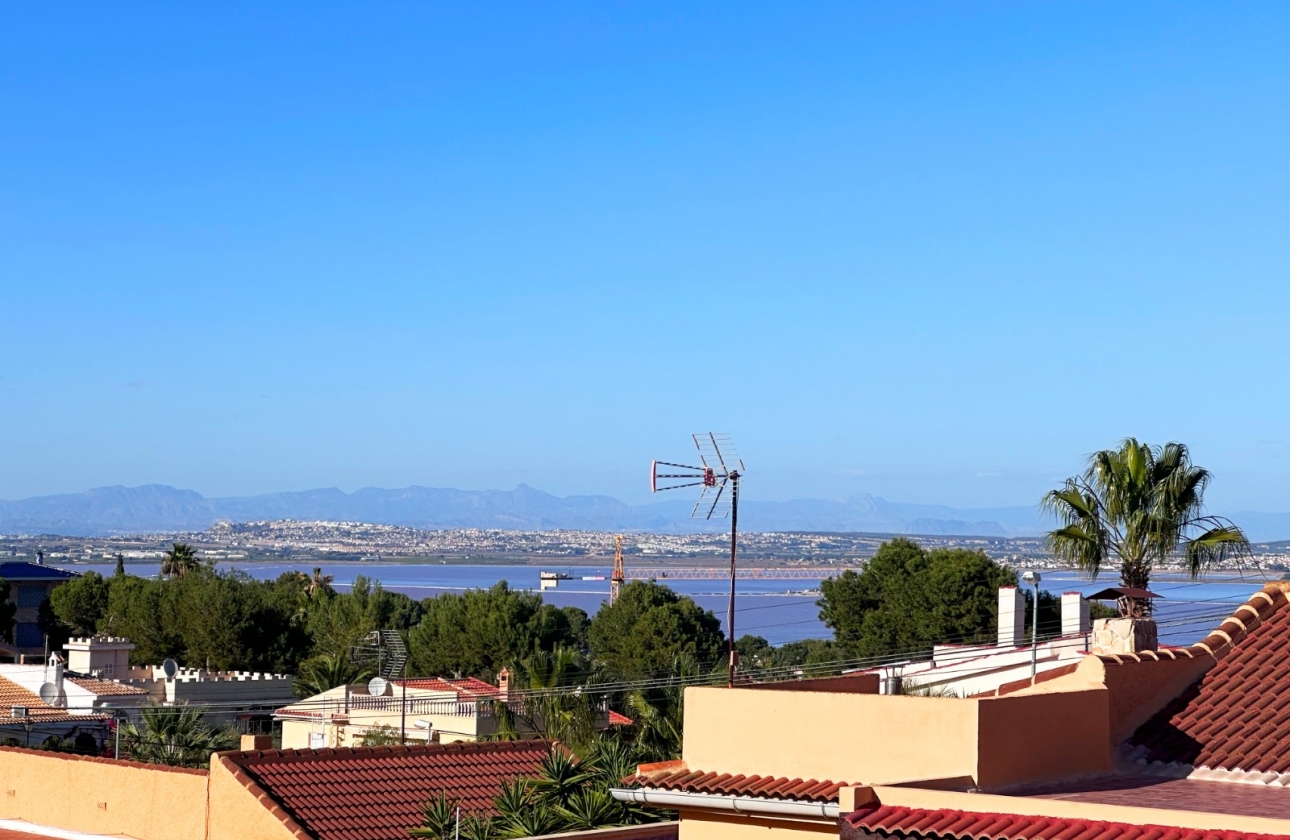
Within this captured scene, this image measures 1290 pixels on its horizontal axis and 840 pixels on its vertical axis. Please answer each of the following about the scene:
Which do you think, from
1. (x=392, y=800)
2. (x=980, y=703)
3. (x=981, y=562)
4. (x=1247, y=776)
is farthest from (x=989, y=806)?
(x=981, y=562)

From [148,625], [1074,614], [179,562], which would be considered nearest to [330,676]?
[1074,614]

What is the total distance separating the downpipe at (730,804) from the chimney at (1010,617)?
20.9m

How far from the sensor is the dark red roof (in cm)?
1984

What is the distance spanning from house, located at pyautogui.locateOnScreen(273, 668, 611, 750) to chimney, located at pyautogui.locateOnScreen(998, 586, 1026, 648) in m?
9.43

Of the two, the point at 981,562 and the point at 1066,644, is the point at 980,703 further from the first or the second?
the point at 981,562

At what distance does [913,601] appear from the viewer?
211 ft

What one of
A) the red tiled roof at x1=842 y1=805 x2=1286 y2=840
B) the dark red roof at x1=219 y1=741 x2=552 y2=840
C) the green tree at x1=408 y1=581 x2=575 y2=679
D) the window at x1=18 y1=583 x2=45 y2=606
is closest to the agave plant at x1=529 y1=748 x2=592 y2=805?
the dark red roof at x1=219 y1=741 x2=552 y2=840

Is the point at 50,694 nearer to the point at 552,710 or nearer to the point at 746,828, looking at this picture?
the point at 552,710

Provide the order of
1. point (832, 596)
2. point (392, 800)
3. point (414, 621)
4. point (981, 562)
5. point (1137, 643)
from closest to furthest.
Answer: point (1137, 643) → point (392, 800) → point (981, 562) → point (832, 596) → point (414, 621)

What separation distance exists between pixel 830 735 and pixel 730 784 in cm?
78

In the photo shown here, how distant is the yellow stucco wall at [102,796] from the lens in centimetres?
1962

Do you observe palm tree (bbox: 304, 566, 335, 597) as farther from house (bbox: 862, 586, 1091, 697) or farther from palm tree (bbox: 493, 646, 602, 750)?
house (bbox: 862, 586, 1091, 697)

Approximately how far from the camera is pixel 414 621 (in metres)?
114

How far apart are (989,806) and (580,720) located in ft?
71.4
